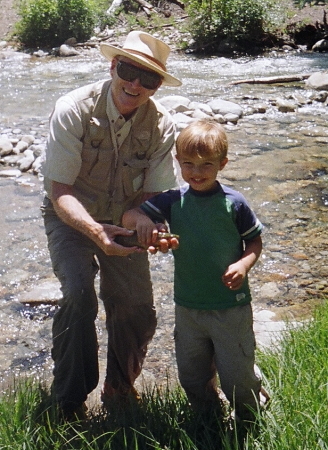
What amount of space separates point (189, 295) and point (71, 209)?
0.72 m

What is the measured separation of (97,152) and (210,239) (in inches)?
34.9

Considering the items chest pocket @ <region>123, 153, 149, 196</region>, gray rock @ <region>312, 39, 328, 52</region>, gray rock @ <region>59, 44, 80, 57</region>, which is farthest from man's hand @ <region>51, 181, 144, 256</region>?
gray rock @ <region>312, 39, 328, 52</region>

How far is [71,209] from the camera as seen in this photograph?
10.4ft

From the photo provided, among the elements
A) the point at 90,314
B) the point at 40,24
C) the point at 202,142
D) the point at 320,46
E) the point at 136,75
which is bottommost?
the point at 320,46

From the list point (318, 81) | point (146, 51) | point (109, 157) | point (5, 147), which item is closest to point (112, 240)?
point (109, 157)

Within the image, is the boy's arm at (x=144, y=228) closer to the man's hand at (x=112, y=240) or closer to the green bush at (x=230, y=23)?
the man's hand at (x=112, y=240)

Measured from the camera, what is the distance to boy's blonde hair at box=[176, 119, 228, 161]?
8.90 ft

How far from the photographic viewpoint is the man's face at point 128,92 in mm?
3311

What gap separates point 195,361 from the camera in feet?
9.82

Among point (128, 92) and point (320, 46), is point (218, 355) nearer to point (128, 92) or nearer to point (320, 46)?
point (128, 92)

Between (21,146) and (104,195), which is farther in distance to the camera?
(21,146)

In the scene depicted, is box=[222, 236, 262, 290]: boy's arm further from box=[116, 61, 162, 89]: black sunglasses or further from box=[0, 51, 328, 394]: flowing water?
box=[0, 51, 328, 394]: flowing water

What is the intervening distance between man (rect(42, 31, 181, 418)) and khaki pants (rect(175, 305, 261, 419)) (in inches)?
18.9

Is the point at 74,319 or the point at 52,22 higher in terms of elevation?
the point at 74,319
